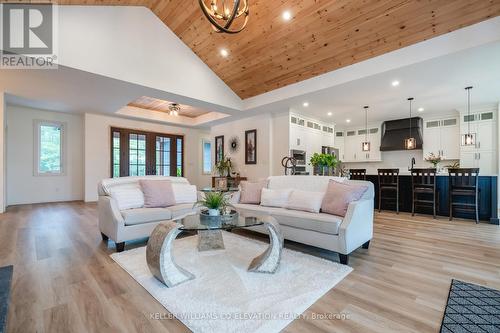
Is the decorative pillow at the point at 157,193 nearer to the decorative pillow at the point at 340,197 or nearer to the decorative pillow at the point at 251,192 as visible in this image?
the decorative pillow at the point at 251,192

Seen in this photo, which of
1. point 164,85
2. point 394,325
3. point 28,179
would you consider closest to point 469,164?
point 394,325

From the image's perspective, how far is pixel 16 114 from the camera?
6152mm

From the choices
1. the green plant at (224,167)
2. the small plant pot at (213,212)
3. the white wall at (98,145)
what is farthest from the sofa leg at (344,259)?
the white wall at (98,145)

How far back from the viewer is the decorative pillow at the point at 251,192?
3.71 m

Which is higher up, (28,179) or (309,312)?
(28,179)

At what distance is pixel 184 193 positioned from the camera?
380 centimetres

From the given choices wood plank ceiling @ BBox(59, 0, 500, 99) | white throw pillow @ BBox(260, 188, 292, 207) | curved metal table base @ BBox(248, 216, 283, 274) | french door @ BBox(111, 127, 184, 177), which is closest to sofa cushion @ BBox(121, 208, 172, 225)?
white throw pillow @ BBox(260, 188, 292, 207)

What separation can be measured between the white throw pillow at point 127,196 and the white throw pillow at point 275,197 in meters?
1.82

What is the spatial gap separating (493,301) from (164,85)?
18.0 feet

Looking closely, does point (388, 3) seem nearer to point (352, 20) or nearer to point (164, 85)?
point (352, 20)

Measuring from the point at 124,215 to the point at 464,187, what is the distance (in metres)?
6.12

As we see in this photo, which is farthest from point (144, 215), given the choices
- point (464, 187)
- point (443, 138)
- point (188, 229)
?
point (443, 138)

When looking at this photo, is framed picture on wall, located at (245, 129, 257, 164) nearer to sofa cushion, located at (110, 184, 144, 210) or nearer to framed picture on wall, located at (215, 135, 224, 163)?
framed picture on wall, located at (215, 135, 224, 163)

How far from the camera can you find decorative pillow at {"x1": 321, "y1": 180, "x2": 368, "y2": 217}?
2.70 m
